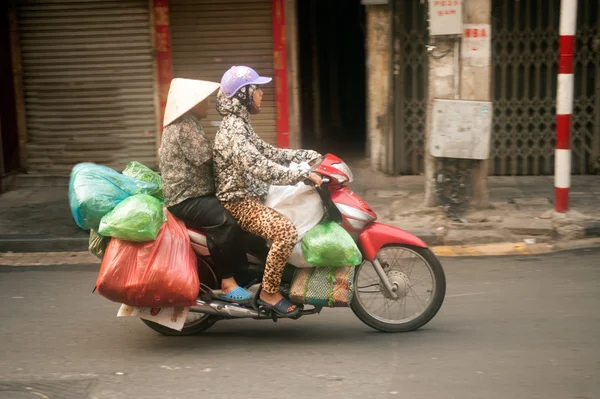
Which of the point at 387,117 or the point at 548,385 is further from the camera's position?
the point at 387,117

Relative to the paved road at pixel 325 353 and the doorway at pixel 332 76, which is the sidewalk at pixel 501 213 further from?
the doorway at pixel 332 76

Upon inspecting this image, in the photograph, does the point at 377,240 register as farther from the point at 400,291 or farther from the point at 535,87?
the point at 535,87

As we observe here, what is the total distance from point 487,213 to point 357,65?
8.54 metres

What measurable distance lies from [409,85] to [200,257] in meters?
5.95

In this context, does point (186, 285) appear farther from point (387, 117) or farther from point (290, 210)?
point (387, 117)

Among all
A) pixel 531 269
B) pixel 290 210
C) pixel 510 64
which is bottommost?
pixel 531 269

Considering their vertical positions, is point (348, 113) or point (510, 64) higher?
point (510, 64)

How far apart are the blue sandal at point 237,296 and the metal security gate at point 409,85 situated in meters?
5.82

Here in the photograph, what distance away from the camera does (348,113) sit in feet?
52.3

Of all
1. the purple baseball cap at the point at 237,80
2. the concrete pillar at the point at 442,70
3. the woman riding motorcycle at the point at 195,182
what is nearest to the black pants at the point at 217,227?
the woman riding motorcycle at the point at 195,182

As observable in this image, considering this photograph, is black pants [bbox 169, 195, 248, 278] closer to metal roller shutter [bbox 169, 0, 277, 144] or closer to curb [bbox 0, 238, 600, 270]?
curb [bbox 0, 238, 600, 270]

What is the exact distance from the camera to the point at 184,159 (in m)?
5.18

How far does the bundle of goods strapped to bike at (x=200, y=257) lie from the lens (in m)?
4.94

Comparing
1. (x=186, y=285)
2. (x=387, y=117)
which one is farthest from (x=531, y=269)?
(x=387, y=117)
